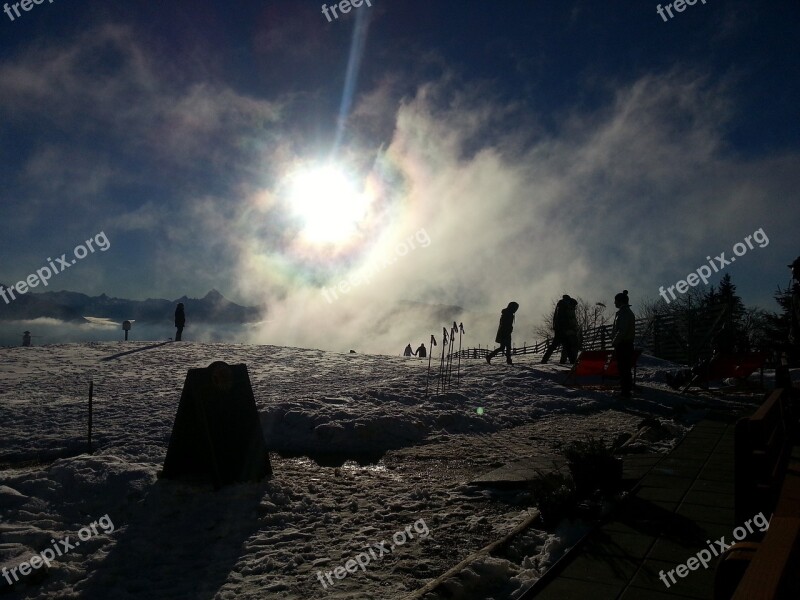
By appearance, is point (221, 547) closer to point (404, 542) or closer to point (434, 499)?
point (404, 542)

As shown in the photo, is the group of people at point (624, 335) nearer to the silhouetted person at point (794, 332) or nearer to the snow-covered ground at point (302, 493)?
the silhouetted person at point (794, 332)

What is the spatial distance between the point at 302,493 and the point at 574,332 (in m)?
14.2

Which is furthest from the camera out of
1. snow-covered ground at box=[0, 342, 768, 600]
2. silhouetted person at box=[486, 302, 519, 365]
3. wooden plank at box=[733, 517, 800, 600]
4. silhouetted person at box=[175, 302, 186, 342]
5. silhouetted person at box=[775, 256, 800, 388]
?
silhouetted person at box=[175, 302, 186, 342]

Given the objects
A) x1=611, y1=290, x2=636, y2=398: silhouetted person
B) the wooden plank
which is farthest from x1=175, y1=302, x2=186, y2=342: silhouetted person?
the wooden plank

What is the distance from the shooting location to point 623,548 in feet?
12.0

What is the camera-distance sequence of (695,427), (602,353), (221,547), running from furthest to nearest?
(602,353) < (695,427) < (221,547)

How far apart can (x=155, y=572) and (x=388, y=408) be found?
22.2ft

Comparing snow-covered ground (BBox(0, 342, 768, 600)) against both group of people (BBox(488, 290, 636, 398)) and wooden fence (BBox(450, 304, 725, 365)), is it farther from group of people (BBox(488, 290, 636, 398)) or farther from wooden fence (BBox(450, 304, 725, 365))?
wooden fence (BBox(450, 304, 725, 365))

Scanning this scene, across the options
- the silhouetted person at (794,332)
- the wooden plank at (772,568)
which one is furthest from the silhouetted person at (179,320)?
the wooden plank at (772,568)

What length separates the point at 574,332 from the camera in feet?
59.6

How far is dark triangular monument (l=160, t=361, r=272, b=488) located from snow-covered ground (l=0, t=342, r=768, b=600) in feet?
0.88

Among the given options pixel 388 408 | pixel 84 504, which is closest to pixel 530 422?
pixel 388 408

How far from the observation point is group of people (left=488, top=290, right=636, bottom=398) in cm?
1205

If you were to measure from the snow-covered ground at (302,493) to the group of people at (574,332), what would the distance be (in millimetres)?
829
